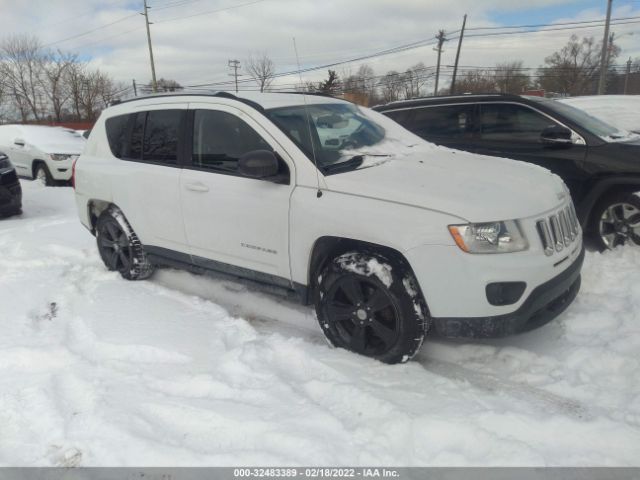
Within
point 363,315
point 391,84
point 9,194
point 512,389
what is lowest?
point 512,389

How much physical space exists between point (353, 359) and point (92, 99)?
56.8 m

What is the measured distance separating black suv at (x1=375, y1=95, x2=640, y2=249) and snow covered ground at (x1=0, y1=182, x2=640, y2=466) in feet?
2.88

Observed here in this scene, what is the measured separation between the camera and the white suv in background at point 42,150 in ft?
37.9

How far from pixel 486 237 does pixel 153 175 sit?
290cm

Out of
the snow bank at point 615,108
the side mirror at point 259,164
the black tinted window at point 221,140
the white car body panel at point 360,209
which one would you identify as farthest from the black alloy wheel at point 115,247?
the snow bank at point 615,108

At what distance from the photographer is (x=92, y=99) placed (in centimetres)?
5134

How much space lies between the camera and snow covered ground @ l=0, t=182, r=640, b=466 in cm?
234

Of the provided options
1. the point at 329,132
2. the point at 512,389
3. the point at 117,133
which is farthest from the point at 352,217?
the point at 117,133

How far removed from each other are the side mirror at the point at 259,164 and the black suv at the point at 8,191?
647 cm

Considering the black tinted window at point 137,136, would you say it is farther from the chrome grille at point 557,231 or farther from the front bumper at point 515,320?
the chrome grille at point 557,231

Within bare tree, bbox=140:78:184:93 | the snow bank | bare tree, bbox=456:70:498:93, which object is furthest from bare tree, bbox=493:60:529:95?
the snow bank

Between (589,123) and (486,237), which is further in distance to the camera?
(589,123)

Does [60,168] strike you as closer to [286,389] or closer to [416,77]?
[286,389]

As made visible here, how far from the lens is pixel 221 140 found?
12.2ft
